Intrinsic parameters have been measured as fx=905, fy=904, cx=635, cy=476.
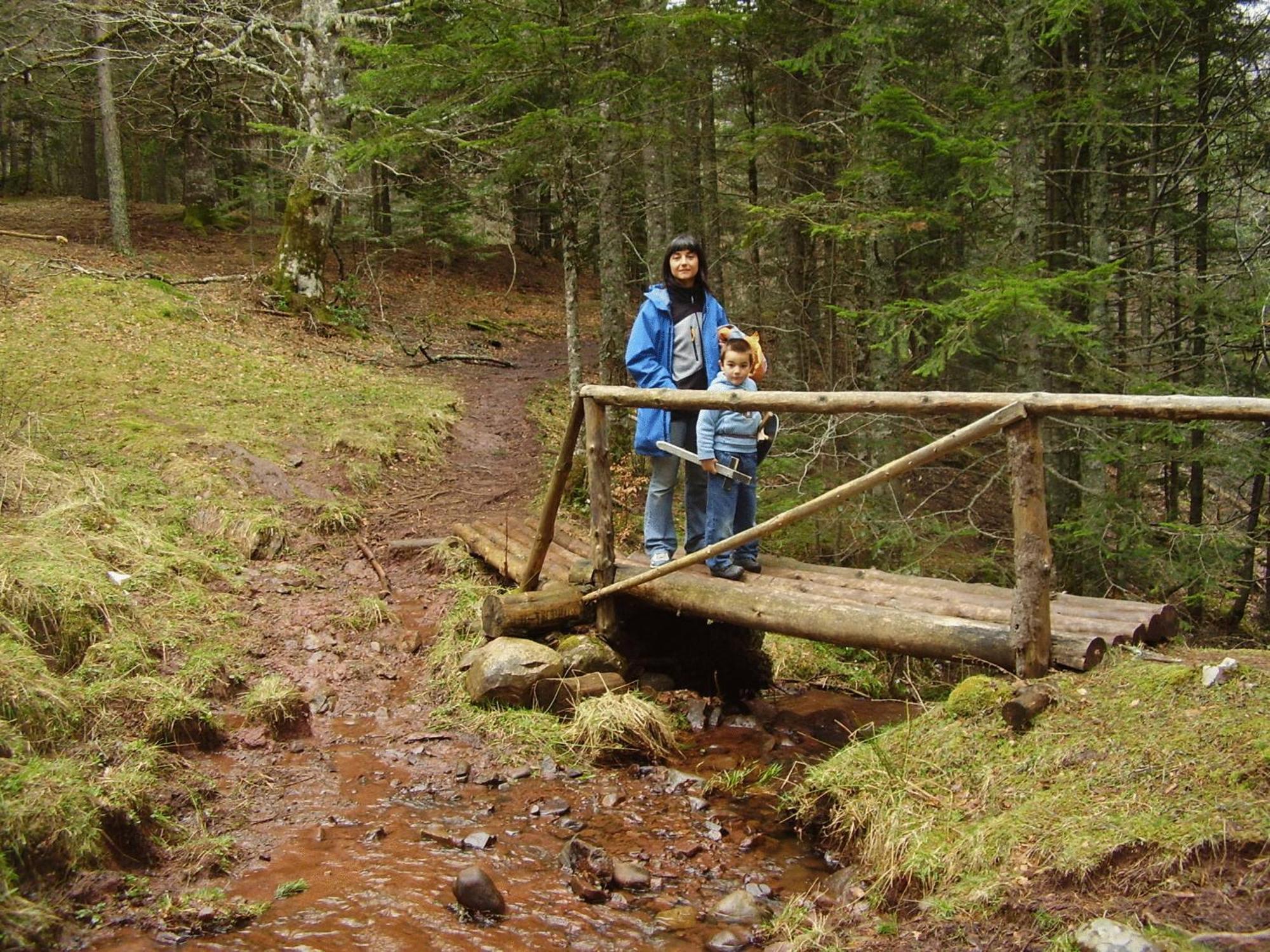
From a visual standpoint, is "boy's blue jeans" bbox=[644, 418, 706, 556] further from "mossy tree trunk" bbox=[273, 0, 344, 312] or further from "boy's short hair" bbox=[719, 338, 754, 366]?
"mossy tree trunk" bbox=[273, 0, 344, 312]

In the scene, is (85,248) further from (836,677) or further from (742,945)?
(742,945)

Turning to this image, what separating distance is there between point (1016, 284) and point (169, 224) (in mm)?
21773

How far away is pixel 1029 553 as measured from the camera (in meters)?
4.32

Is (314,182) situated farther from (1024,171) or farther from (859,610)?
(859,610)

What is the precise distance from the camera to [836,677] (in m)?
7.72

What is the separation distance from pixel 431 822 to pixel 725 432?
2983 millimetres

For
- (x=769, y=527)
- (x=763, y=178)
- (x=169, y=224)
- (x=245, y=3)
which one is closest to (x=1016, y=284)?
(x=769, y=527)

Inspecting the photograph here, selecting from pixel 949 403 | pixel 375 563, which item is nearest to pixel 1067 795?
pixel 949 403

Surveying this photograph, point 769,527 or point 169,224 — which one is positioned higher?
point 169,224

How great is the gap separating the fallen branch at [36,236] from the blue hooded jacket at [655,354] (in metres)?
16.3

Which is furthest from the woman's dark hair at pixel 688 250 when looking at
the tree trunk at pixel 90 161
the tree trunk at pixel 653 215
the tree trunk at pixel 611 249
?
the tree trunk at pixel 90 161

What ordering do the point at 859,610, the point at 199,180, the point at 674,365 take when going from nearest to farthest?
the point at 859,610
the point at 674,365
the point at 199,180

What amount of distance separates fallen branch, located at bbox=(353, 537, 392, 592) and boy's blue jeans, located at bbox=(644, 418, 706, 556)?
282cm

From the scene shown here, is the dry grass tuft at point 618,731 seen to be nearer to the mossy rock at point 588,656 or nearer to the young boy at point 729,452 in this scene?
the mossy rock at point 588,656
